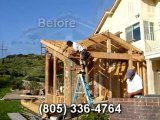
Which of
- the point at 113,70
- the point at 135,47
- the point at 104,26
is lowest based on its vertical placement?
the point at 113,70

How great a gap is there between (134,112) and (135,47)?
1220cm

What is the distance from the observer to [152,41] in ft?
58.7

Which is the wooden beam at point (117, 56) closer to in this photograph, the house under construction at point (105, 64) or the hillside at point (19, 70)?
the house under construction at point (105, 64)

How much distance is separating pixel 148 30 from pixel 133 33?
1.03m

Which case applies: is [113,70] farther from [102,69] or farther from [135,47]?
[135,47]

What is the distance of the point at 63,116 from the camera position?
24.9 ft

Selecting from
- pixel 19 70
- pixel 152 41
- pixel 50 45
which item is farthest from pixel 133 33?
pixel 19 70

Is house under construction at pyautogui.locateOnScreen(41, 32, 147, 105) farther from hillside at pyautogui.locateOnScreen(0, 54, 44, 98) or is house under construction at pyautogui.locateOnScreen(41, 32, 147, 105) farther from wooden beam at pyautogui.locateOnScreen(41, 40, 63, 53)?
hillside at pyautogui.locateOnScreen(0, 54, 44, 98)

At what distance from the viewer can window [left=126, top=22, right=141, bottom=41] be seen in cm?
1822

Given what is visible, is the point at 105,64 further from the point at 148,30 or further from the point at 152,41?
the point at 148,30

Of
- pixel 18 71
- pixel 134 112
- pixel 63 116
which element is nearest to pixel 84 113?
pixel 63 116

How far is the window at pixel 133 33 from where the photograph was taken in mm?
18219

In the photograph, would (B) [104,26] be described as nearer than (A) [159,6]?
No

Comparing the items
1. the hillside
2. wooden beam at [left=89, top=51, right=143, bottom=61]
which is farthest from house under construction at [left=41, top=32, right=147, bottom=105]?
the hillside
